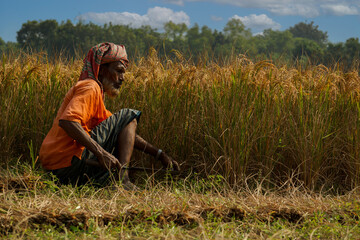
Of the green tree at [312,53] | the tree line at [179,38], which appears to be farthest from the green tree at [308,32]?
the green tree at [312,53]

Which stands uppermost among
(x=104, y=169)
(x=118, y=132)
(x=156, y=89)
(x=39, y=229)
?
(x=156, y=89)

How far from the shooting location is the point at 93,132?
3.76 metres

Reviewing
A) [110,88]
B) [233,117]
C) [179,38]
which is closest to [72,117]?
[110,88]

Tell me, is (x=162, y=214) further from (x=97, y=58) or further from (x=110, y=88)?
(x=97, y=58)

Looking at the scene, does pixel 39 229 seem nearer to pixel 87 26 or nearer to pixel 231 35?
pixel 87 26

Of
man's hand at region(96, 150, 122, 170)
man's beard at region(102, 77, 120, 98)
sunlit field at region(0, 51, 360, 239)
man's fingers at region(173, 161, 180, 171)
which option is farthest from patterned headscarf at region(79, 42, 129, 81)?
man's fingers at region(173, 161, 180, 171)

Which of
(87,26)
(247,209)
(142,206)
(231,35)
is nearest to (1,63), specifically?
(142,206)

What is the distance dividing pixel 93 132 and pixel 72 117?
407 mm

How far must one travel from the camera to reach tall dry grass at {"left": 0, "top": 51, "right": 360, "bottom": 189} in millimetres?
4039

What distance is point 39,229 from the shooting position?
2.94 metres

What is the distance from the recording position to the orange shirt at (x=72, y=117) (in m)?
3.43

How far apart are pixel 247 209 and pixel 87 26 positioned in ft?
201

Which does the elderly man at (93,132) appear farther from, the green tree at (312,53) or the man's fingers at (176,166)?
the green tree at (312,53)

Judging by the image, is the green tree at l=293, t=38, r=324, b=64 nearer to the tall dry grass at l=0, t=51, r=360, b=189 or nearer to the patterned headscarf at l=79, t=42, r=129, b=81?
the tall dry grass at l=0, t=51, r=360, b=189
